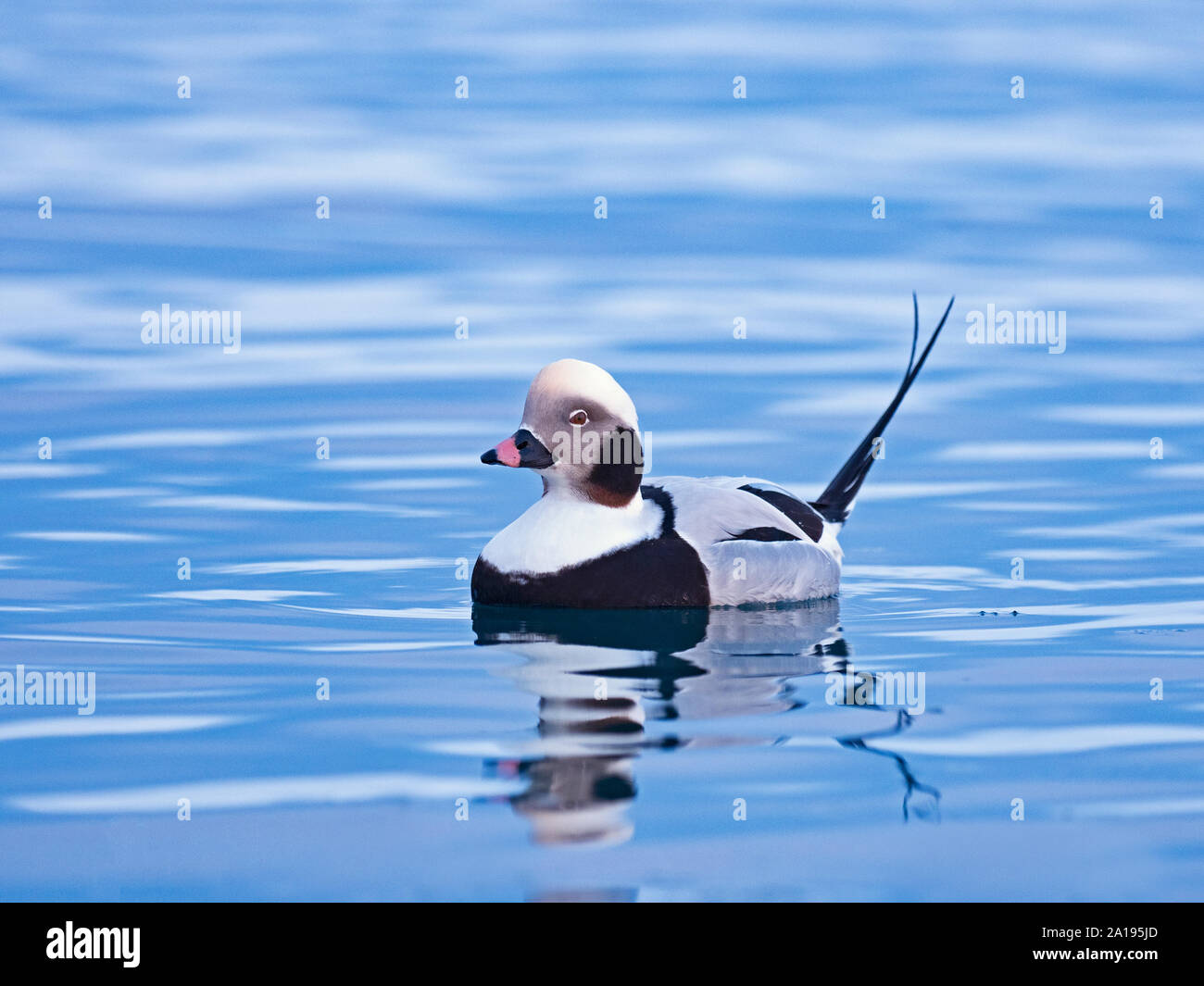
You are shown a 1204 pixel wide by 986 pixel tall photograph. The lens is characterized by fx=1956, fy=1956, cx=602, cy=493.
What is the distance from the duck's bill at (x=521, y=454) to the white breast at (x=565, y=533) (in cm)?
25

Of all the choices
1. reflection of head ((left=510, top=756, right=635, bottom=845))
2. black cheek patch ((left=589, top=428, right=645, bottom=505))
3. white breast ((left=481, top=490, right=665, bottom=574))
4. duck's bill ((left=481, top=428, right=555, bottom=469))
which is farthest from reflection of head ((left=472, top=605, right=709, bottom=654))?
reflection of head ((left=510, top=756, right=635, bottom=845))

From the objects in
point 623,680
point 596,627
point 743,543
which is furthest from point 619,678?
point 743,543

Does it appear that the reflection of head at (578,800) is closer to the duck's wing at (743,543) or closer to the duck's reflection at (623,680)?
the duck's reflection at (623,680)

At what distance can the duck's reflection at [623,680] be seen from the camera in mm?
5336

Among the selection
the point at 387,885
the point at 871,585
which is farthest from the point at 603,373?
the point at 387,885

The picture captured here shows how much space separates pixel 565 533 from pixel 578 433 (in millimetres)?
431

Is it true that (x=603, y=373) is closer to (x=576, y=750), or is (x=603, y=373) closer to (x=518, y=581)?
(x=518, y=581)

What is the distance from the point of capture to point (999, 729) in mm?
6234

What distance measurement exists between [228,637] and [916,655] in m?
2.73

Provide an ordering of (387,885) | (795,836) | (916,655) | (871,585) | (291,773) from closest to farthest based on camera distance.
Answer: (387,885) < (795,836) < (291,773) < (916,655) < (871,585)

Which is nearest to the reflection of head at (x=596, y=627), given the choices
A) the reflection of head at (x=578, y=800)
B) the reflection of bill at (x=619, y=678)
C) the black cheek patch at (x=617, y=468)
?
the reflection of bill at (x=619, y=678)

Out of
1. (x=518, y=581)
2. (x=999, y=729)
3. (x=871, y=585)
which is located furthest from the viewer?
(x=871, y=585)

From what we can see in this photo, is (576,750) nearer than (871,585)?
Yes

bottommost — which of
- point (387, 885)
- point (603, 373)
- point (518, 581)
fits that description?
point (387, 885)
